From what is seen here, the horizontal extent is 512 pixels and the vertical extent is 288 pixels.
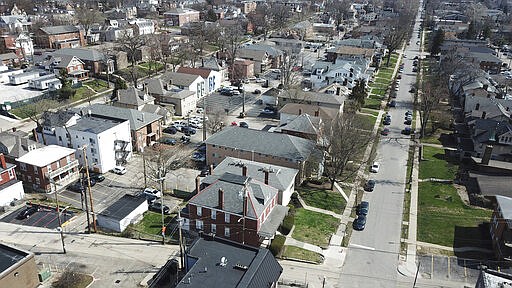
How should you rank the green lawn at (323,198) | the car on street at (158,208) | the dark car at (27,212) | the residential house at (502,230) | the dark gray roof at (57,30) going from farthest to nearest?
the dark gray roof at (57,30), the green lawn at (323,198), the car on street at (158,208), the dark car at (27,212), the residential house at (502,230)

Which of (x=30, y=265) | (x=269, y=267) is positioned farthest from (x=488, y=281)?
(x=30, y=265)

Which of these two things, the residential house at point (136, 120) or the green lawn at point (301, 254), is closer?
the green lawn at point (301, 254)

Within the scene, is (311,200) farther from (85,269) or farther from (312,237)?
(85,269)

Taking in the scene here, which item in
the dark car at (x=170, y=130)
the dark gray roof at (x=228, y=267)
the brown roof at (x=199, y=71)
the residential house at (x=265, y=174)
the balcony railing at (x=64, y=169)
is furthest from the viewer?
the brown roof at (x=199, y=71)

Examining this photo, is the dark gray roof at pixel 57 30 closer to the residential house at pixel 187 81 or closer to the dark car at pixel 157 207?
the residential house at pixel 187 81

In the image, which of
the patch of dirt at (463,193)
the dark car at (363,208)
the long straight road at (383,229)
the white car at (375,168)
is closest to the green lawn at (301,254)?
the long straight road at (383,229)

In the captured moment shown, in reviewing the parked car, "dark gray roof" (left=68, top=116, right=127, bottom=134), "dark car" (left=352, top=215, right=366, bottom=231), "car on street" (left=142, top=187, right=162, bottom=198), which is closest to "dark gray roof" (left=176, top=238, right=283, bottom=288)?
"dark car" (left=352, top=215, right=366, bottom=231)
